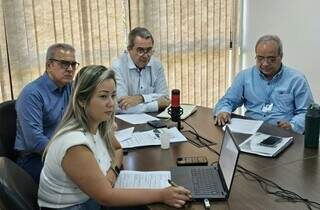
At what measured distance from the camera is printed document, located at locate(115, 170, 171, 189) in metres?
1.56

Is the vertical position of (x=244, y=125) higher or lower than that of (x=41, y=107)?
lower

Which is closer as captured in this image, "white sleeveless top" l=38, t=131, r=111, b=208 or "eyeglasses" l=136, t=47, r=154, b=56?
"white sleeveless top" l=38, t=131, r=111, b=208

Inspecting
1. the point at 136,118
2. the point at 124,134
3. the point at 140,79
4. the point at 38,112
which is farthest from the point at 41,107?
the point at 140,79

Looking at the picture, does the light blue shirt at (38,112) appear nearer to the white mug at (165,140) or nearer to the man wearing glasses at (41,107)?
the man wearing glasses at (41,107)

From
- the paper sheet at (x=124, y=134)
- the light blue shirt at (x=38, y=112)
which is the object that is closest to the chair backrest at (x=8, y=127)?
the light blue shirt at (x=38, y=112)

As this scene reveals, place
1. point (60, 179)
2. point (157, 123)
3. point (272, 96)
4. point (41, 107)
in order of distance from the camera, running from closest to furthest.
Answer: point (60, 179) < point (41, 107) < point (157, 123) < point (272, 96)

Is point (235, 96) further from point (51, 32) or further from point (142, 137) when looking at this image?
point (51, 32)

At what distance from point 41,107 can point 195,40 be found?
2067 mm

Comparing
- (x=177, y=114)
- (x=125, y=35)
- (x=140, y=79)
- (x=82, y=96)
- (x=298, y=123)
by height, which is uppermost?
(x=125, y=35)

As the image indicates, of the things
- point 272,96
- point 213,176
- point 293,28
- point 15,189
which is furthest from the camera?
point 293,28

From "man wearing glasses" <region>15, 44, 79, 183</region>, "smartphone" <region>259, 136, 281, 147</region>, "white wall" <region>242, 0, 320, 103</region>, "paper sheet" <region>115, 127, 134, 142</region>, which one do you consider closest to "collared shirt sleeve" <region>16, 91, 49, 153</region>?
"man wearing glasses" <region>15, 44, 79, 183</region>

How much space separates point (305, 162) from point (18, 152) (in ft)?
5.41

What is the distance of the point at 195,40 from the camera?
388 cm

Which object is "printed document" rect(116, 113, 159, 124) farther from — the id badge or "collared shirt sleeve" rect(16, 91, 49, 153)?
the id badge
